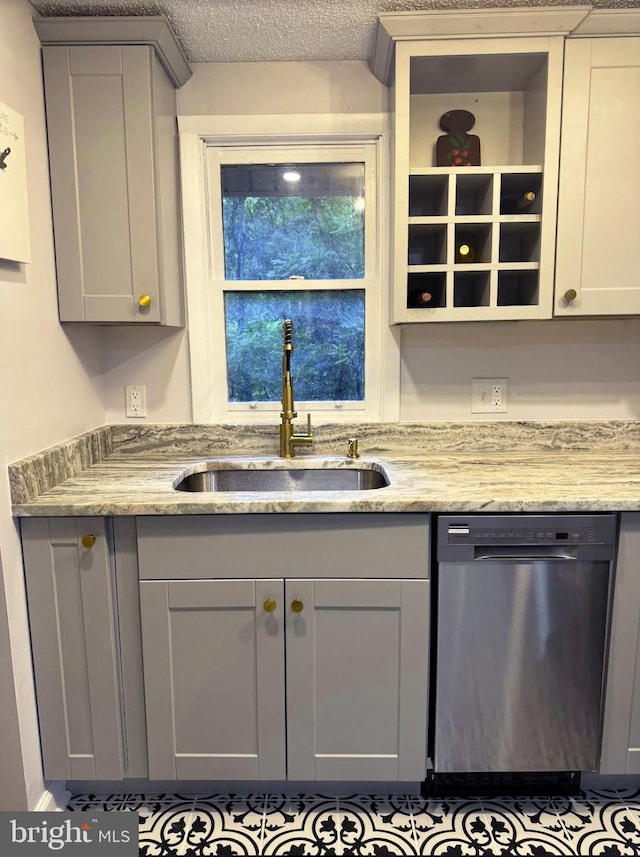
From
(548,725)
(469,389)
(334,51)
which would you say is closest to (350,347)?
(469,389)

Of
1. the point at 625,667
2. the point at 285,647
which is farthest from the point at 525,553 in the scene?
the point at 285,647

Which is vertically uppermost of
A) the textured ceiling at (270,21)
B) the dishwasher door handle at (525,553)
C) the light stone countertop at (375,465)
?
the textured ceiling at (270,21)

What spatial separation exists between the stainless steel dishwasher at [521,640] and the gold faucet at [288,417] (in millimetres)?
647

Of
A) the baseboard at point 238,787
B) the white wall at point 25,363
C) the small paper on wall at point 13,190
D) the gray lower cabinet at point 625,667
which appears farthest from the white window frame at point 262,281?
the baseboard at point 238,787

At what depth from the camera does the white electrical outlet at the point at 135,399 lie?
1956 mm

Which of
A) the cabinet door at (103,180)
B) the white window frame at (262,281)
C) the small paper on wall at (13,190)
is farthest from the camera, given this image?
the white window frame at (262,281)

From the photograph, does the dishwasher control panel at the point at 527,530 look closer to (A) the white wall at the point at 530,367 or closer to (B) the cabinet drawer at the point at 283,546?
(B) the cabinet drawer at the point at 283,546

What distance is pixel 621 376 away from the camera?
193 cm

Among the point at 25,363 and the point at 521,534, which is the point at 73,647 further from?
the point at 521,534

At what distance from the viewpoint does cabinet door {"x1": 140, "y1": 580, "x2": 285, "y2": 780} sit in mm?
1397

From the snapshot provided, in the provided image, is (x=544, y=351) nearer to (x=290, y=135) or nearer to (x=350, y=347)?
(x=350, y=347)

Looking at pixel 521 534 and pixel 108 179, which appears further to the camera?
pixel 108 179

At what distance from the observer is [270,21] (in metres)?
1.56

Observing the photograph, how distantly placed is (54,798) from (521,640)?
140 cm
